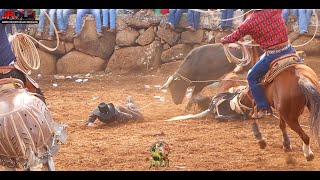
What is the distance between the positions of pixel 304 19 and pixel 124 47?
199cm

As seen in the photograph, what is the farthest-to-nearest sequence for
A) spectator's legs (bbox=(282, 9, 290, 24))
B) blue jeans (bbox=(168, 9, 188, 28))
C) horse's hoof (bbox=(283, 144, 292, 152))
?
blue jeans (bbox=(168, 9, 188, 28)) < horse's hoof (bbox=(283, 144, 292, 152)) < spectator's legs (bbox=(282, 9, 290, 24))

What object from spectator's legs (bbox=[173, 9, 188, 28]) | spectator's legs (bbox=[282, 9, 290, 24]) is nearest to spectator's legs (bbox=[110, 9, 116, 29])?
spectator's legs (bbox=[173, 9, 188, 28])

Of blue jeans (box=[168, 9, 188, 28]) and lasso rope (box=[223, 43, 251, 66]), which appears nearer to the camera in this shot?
lasso rope (box=[223, 43, 251, 66])

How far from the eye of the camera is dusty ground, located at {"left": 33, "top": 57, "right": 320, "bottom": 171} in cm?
649

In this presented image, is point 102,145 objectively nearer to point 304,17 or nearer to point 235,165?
point 235,165

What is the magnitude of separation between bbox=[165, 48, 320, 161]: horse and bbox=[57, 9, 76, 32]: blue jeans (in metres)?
2.15

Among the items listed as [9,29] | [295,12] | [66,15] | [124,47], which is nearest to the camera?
Answer: [9,29]

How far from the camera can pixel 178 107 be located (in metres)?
7.59

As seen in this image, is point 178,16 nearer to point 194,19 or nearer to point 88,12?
point 194,19

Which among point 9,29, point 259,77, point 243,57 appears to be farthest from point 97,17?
point 259,77

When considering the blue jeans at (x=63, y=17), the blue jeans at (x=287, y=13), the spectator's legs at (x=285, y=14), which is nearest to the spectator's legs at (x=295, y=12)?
the blue jeans at (x=287, y=13)

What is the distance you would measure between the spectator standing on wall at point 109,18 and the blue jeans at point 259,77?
5.31 ft

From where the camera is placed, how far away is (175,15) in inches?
285

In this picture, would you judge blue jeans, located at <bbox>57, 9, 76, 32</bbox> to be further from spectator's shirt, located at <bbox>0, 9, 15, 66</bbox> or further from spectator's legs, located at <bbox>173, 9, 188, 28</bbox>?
spectator's legs, located at <bbox>173, 9, 188, 28</bbox>
